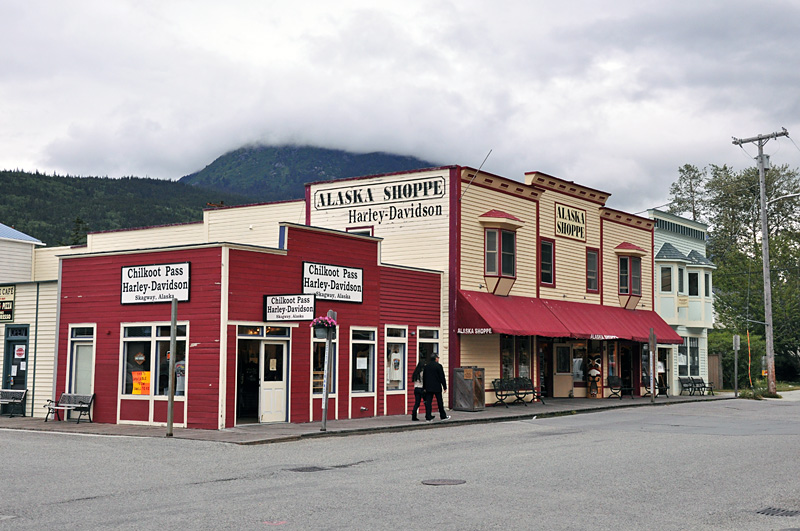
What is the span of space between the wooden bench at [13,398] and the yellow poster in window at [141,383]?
3994mm

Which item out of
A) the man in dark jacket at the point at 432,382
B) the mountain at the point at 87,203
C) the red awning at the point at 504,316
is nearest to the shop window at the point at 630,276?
the red awning at the point at 504,316

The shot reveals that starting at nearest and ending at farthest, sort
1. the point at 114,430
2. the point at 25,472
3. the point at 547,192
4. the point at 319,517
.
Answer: the point at 319,517 → the point at 25,472 → the point at 114,430 → the point at 547,192

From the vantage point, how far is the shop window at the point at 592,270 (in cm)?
3522

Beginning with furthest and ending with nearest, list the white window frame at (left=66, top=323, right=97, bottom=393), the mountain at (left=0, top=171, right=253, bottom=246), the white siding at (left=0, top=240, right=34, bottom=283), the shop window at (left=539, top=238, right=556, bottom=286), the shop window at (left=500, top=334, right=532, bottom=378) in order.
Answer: the mountain at (left=0, top=171, right=253, bottom=246), the white siding at (left=0, top=240, right=34, bottom=283), the shop window at (left=539, top=238, right=556, bottom=286), the shop window at (left=500, top=334, right=532, bottom=378), the white window frame at (left=66, top=323, right=97, bottom=393)

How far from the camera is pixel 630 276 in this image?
123 feet

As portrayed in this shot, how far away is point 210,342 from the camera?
20.8 m

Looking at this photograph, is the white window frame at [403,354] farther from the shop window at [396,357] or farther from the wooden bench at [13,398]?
the wooden bench at [13,398]

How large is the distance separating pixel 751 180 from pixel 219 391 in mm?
60338

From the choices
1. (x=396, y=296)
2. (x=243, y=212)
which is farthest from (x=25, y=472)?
(x=243, y=212)

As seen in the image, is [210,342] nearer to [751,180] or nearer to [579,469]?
[579,469]

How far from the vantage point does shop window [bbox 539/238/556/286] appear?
32219mm

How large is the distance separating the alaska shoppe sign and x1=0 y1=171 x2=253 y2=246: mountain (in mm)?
56788

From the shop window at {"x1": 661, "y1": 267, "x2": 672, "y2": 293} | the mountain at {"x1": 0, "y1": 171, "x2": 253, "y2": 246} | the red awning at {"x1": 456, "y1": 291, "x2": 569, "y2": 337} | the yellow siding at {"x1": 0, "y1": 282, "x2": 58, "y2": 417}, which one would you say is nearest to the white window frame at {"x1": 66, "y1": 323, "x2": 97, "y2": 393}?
A: the yellow siding at {"x1": 0, "y1": 282, "x2": 58, "y2": 417}

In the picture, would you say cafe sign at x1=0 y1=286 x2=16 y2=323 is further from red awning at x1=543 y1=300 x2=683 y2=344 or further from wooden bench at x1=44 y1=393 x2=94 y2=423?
red awning at x1=543 y1=300 x2=683 y2=344
